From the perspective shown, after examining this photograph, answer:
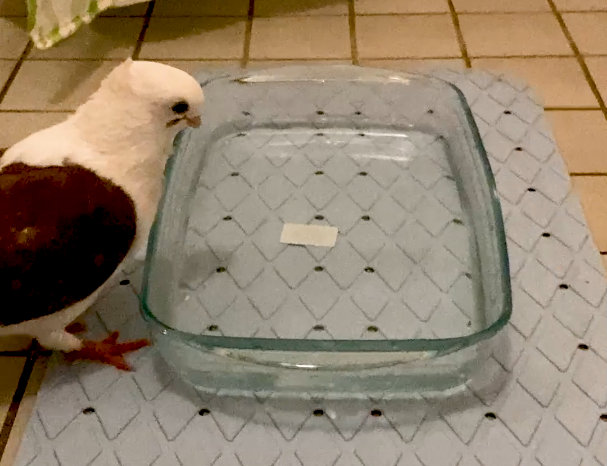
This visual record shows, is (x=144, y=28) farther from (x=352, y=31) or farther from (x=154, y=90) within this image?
(x=154, y=90)

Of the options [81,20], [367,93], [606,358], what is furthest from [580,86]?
[81,20]

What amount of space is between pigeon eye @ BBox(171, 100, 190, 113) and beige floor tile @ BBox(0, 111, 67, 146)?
0.32 m

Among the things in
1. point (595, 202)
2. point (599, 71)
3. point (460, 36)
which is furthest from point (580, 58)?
point (595, 202)

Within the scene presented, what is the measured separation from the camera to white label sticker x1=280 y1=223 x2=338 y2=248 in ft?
2.18

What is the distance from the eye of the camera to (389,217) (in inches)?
Answer: 26.9

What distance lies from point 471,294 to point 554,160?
0.64 feet

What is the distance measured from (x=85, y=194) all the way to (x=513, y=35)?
0.63 metres

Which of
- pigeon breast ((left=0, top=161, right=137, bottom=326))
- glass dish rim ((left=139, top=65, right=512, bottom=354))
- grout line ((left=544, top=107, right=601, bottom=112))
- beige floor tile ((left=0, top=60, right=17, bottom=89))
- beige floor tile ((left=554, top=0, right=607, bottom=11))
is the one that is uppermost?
pigeon breast ((left=0, top=161, right=137, bottom=326))

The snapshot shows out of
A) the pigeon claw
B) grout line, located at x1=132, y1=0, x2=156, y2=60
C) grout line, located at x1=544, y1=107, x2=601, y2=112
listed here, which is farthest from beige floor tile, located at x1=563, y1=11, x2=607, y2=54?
the pigeon claw

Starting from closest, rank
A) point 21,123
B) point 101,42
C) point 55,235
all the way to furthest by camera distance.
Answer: point 55,235, point 21,123, point 101,42

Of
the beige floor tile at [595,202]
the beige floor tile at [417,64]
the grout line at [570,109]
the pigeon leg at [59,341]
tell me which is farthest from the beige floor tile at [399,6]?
the pigeon leg at [59,341]

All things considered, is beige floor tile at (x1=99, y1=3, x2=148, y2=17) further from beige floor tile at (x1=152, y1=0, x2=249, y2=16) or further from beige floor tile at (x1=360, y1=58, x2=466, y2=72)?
beige floor tile at (x1=360, y1=58, x2=466, y2=72)

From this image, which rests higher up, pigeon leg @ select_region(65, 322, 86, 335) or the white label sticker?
the white label sticker

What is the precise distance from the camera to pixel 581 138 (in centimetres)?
75
